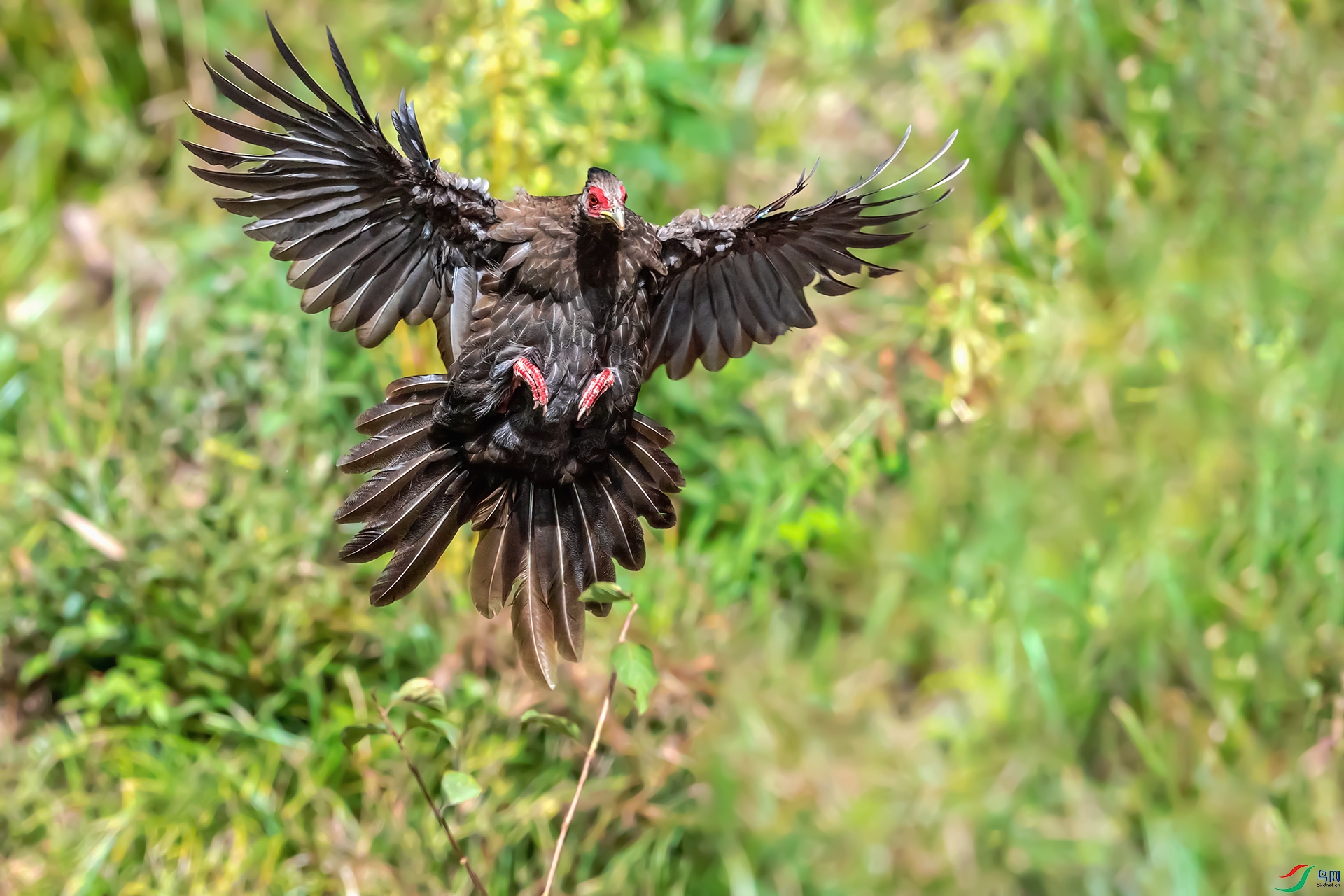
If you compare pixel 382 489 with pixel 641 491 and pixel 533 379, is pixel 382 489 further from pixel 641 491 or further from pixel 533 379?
pixel 641 491

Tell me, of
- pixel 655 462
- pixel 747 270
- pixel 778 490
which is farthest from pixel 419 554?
pixel 778 490

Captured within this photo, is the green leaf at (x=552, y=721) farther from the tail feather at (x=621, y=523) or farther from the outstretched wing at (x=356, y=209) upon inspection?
the outstretched wing at (x=356, y=209)

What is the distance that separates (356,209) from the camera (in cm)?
147

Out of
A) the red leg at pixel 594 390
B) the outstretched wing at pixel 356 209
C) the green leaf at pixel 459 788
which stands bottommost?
the green leaf at pixel 459 788

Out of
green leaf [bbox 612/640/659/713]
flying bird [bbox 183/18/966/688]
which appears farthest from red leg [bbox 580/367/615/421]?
green leaf [bbox 612/640/659/713]

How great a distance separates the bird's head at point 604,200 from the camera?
1407mm

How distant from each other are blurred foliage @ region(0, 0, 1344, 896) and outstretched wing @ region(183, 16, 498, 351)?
796mm

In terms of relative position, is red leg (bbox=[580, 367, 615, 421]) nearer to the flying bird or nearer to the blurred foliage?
the flying bird

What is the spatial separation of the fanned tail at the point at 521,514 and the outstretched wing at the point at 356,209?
0.50ft

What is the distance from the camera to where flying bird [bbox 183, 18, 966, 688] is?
1423 millimetres

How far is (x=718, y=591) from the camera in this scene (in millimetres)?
2639

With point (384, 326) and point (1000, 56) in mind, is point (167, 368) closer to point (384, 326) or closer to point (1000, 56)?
point (384, 326)

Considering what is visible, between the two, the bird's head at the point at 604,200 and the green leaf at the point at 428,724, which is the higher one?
the bird's head at the point at 604,200

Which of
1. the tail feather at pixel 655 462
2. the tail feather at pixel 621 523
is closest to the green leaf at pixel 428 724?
the tail feather at pixel 621 523
